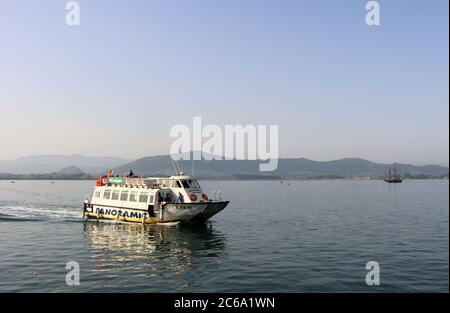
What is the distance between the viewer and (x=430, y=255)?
106 ft

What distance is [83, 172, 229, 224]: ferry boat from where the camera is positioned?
44.5 metres

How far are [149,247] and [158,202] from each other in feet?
34.2

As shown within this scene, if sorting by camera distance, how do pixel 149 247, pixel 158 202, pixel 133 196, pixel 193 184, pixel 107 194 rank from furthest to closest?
pixel 107 194
pixel 133 196
pixel 193 184
pixel 158 202
pixel 149 247

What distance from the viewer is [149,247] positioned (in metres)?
35.6

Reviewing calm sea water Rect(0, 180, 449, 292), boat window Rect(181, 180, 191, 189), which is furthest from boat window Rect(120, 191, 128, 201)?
boat window Rect(181, 180, 191, 189)

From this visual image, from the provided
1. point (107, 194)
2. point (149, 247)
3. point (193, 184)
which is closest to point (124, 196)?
point (107, 194)

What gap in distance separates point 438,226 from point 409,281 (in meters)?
29.6

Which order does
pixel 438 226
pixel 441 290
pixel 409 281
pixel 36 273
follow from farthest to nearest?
1. pixel 438 226
2. pixel 36 273
3. pixel 409 281
4. pixel 441 290

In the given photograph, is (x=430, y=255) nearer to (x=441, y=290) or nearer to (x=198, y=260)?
(x=441, y=290)

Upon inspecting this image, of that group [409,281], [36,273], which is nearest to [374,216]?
[409,281]

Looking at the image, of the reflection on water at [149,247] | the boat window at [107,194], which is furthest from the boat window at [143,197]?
the boat window at [107,194]

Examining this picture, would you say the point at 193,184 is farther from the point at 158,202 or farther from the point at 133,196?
the point at 133,196

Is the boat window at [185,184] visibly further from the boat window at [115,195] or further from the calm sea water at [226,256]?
the boat window at [115,195]
